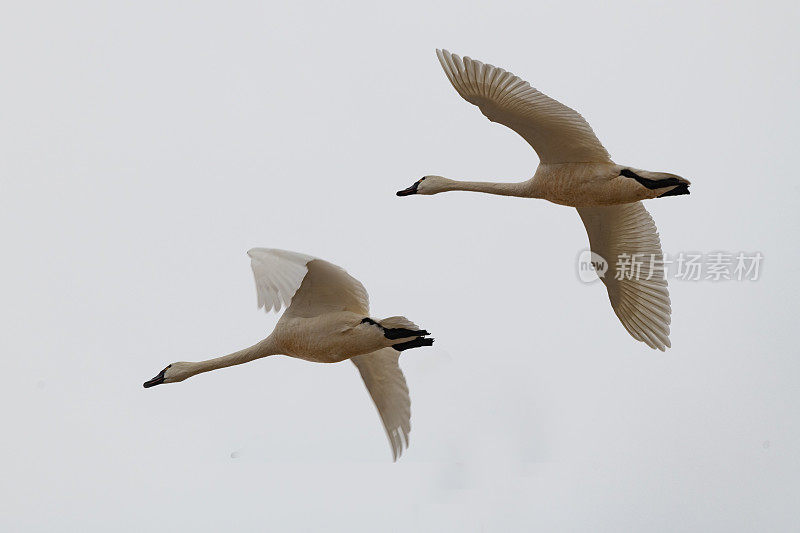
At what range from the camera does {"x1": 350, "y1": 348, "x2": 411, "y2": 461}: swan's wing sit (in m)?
16.4

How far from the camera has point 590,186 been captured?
52.9 ft

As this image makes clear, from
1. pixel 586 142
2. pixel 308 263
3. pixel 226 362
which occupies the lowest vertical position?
pixel 226 362

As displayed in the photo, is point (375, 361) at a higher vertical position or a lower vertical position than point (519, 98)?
lower

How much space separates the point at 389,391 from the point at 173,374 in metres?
2.30

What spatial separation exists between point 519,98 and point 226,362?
13.1 ft

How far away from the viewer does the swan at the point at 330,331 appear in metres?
14.3

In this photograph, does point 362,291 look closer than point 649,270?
Yes

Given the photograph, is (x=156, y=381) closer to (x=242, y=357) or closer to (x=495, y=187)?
(x=242, y=357)

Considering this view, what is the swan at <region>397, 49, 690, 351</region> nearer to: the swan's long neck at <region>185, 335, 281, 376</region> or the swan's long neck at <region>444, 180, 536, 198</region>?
the swan's long neck at <region>444, 180, 536, 198</region>

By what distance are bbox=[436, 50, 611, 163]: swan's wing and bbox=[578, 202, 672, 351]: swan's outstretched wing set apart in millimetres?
1229

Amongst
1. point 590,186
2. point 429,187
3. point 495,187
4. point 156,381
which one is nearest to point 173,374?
point 156,381

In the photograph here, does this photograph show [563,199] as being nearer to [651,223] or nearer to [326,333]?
[651,223]

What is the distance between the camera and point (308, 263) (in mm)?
15156

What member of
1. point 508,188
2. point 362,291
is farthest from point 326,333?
point 508,188
